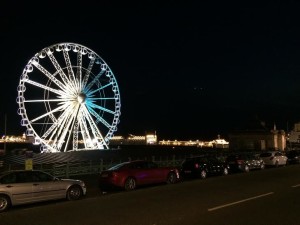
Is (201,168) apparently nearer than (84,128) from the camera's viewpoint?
Yes

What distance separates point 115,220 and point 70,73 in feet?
117

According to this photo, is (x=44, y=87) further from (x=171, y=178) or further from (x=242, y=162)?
(x=171, y=178)

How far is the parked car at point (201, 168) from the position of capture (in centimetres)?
2629

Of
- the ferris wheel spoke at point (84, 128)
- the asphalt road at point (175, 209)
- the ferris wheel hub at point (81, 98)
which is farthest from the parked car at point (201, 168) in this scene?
the ferris wheel spoke at point (84, 128)

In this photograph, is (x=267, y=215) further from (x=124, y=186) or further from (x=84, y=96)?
(x=84, y=96)

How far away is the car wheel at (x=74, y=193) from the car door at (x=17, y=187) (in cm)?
177

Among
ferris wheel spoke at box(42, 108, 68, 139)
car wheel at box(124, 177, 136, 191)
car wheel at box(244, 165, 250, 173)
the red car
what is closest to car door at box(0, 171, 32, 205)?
the red car

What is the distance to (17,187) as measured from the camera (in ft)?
48.9

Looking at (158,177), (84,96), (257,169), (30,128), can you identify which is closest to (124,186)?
(158,177)

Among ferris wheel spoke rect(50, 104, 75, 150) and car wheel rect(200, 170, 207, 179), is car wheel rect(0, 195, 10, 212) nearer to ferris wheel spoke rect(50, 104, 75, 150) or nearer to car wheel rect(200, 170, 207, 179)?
car wheel rect(200, 170, 207, 179)

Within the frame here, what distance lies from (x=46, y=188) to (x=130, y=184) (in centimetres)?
536

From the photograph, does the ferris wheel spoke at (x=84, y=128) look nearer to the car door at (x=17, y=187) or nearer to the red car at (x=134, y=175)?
the red car at (x=134, y=175)

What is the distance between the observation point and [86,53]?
48.3 metres

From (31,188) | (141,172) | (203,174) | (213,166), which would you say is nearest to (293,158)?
(213,166)
